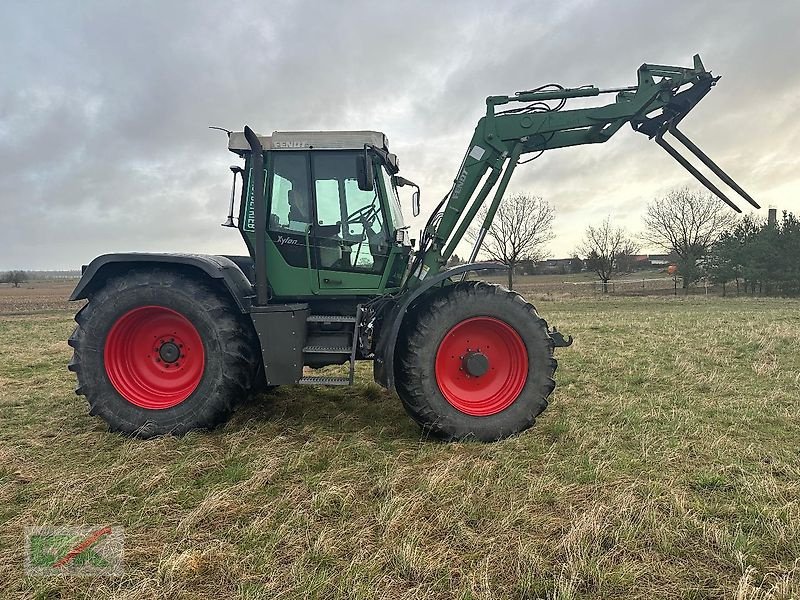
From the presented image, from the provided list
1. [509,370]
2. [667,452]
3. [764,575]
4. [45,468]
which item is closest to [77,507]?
[45,468]

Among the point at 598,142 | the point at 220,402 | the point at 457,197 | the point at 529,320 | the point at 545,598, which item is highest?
the point at 598,142

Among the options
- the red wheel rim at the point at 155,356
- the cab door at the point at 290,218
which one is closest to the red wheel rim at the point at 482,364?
the cab door at the point at 290,218

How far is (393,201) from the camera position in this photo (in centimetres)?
489

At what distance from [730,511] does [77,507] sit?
3871 millimetres

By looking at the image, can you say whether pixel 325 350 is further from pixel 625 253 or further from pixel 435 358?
pixel 625 253

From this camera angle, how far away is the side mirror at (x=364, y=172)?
430 centimetres

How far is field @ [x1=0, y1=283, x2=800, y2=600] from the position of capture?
89.8 inches

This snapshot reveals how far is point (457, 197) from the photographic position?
4785mm

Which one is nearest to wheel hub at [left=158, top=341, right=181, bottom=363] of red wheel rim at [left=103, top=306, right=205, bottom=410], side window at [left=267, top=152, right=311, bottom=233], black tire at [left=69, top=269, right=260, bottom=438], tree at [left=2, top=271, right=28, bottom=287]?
red wheel rim at [left=103, top=306, right=205, bottom=410]

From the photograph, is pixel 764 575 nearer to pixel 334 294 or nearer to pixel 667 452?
pixel 667 452

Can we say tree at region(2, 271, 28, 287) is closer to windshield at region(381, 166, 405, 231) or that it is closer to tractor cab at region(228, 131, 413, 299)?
tractor cab at region(228, 131, 413, 299)

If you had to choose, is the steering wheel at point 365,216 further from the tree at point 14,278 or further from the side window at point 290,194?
the tree at point 14,278

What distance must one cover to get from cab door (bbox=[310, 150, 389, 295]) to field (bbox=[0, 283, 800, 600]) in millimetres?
1394

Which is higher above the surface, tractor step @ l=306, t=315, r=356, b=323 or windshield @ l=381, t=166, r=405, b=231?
windshield @ l=381, t=166, r=405, b=231
